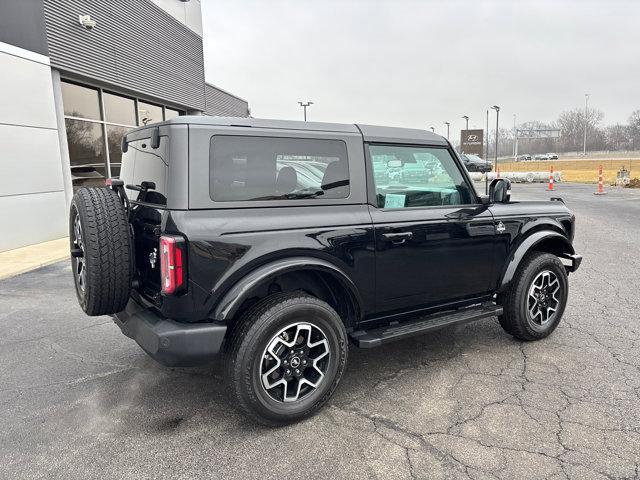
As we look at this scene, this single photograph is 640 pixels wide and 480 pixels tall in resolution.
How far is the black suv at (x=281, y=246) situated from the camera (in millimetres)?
2576

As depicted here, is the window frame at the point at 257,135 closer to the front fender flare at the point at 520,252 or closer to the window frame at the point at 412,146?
the window frame at the point at 412,146

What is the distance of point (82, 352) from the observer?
4.01 m

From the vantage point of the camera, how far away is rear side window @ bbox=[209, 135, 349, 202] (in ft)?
8.83

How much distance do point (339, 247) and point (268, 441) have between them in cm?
124

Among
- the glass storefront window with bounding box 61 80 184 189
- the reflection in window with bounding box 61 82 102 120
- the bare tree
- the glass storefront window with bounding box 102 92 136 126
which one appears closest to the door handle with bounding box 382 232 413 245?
the glass storefront window with bounding box 61 80 184 189

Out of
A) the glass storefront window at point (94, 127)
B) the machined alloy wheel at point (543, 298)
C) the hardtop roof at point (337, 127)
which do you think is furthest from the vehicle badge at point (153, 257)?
the glass storefront window at point (94, 127)

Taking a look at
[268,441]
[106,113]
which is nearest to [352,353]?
[268,441]

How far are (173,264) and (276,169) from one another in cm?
89

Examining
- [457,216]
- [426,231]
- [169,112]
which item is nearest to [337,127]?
[426,231]

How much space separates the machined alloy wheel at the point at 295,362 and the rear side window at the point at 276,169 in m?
0.87

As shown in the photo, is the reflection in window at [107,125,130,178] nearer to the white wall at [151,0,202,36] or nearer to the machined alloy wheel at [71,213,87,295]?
the white wall at [151,0,202,36]

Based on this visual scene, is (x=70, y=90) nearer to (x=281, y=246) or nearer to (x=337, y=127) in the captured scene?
(x=337, y=127)

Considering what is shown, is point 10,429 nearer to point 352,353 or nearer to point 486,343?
point 352,353

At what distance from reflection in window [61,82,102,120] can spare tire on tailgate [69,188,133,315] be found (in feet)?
32.3
